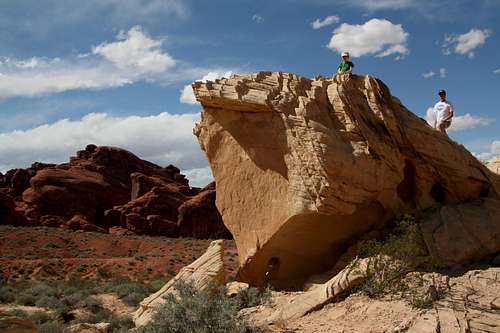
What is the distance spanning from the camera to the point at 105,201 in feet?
190

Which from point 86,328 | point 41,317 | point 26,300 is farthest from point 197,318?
point 26,300

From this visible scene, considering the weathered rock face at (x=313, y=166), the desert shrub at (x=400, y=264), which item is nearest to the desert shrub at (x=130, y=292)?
the weathered rock face at (x=313, y=166)

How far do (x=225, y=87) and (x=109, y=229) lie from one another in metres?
45.9

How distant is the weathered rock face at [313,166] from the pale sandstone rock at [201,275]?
717 mm

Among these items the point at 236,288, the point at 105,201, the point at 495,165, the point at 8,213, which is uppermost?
the point at 105,201

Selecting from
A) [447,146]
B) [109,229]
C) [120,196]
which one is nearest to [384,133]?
[447,146]

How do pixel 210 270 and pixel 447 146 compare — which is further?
pixel 447 146

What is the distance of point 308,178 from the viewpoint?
1070 cm

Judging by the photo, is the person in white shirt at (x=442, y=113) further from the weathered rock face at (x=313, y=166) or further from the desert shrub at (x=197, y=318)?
the desert shrub at (x=197, y=318)

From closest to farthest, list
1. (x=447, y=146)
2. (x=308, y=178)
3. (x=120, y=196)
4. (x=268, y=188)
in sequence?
(x=308, y=178), (x=268, y=188), (x=447, y=146), (x=120, y=196)

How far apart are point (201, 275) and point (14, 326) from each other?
20.7ft

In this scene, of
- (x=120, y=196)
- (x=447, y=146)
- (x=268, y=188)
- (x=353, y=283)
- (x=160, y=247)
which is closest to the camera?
(x=353, y=283)

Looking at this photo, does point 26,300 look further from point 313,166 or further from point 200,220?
point 200,220

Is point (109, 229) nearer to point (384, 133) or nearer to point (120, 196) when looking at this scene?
point (120, 196)
